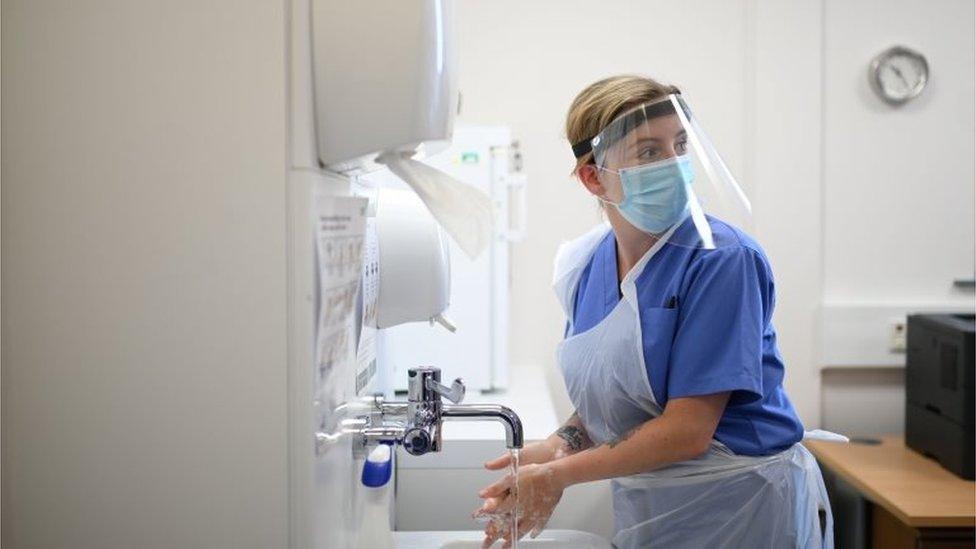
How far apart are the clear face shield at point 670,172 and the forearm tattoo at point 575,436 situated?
38 cm

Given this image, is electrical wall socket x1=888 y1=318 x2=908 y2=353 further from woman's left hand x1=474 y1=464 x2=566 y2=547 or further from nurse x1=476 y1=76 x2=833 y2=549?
woman's left hand x1=474 y1=464 x2=566 y2=547

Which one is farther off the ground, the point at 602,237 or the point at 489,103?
the point at 489,103

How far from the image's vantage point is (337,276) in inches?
33.9

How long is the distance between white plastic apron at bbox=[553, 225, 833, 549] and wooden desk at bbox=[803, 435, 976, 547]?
74 cm

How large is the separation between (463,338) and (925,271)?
164 centimetres

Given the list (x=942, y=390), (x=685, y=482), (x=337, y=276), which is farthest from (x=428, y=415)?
(x=942, y=390)

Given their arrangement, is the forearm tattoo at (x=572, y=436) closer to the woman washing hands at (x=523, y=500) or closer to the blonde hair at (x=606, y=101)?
the woman washing hands at (x=523, y=500)

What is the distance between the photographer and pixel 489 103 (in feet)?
8.41

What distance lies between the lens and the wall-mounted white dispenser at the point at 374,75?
2.53 feet

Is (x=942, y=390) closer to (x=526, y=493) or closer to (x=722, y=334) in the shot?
(x=722, y=334)

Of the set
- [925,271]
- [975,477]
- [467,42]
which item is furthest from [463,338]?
[925,271]

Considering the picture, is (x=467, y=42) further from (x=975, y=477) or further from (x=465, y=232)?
(x=975, y=477)

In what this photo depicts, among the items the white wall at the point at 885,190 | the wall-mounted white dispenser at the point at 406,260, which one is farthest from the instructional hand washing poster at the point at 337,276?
the white wall at the point at 885,190

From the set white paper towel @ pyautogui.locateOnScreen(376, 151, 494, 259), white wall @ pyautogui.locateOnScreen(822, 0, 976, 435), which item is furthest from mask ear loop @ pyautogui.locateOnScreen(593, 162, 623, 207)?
white wall @ pyautogui.locateOnScreen(822, 0, 976, 435)
